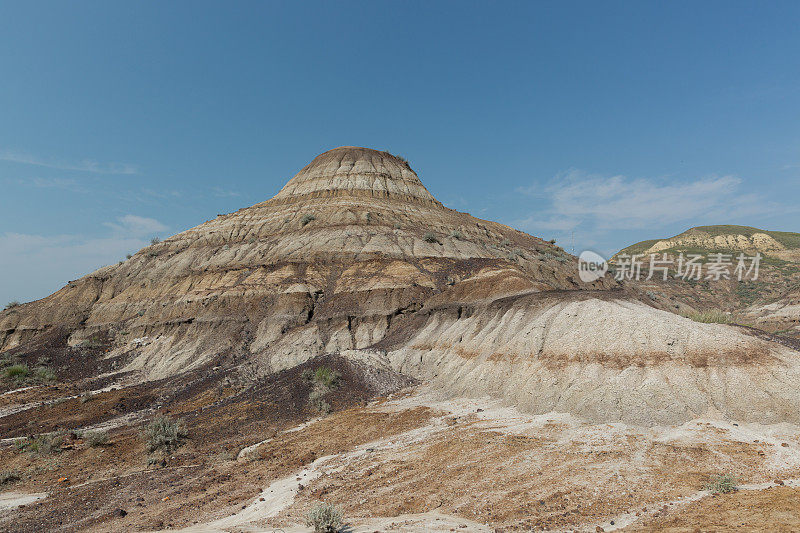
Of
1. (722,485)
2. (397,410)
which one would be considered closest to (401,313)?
(397,410)

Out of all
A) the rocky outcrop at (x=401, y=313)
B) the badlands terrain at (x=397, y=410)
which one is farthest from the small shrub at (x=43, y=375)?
the rocky outcrop at (x=401, y=313)

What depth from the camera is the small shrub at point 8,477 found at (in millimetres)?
12516

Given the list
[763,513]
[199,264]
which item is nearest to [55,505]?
[763,513]

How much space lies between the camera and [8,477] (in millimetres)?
12648

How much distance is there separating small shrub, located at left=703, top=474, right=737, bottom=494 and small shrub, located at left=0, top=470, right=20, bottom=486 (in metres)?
19.1

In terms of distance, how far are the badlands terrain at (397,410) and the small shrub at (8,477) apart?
0.23m

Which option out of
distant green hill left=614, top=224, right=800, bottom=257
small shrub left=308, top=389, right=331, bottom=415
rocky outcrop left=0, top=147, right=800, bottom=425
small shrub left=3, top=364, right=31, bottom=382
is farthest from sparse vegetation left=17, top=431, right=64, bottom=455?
distant green hill left=614, top=224, right=800, bottom=257

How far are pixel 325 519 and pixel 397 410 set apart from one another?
31.9ft

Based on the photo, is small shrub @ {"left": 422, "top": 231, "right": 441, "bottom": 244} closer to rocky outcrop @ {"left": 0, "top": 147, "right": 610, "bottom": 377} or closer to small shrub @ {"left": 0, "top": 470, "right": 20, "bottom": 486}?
rocky outcrop @ {"left": 0, "top": 147, "right": 610, "bottom": 377}

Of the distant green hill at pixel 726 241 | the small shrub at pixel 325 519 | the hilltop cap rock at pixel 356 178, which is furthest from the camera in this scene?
the distant green hill at pixel 726 241

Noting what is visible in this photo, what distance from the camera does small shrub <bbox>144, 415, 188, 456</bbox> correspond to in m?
14.4

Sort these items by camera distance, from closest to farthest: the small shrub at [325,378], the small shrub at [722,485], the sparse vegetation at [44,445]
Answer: the small shrub at [722,485] → the sparse vegetation at [44,445] → the small shrub at [325,378]

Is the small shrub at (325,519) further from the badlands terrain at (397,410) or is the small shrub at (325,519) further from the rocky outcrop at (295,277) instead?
the rocky outcrop at (295,277)

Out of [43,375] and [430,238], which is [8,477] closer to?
[43,375]
